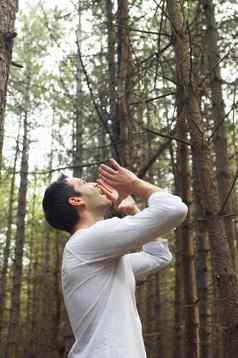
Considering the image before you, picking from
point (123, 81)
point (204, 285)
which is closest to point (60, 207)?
point (123, 81)

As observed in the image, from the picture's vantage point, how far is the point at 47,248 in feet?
53.6

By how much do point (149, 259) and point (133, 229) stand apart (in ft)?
1.42

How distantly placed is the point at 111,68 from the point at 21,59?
31.7 ft

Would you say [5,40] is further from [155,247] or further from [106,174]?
[155,247]

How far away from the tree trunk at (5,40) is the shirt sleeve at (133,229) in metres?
1.43

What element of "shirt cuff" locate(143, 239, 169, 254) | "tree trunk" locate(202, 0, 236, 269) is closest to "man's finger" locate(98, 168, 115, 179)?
"shirt cuff" locate(143, 239, 169, 254)

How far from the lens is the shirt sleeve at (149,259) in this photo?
210 cm

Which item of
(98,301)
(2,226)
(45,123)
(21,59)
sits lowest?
(98,301)

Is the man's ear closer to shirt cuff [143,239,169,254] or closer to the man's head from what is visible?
the man's head

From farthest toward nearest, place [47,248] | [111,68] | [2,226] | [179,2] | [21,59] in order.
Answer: [2,226] < [47,248] < [21,59] < [111,68] < [179,2]

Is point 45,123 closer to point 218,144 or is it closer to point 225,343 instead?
point 218,144

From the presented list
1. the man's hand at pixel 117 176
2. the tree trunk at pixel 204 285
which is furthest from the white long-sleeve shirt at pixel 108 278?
the tree trunk at pixel 204 285

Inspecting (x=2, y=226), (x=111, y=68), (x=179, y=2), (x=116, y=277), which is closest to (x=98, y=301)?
(x=116, y=277)

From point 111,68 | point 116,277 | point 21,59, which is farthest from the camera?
point 21,59
